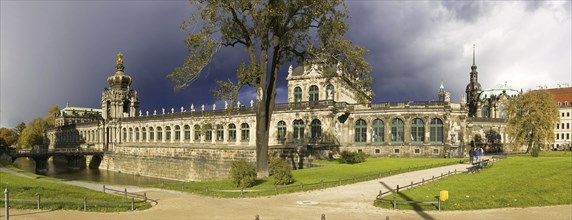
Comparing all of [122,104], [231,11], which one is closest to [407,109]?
[231,11]

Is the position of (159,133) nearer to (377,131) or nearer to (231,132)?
(231,132)

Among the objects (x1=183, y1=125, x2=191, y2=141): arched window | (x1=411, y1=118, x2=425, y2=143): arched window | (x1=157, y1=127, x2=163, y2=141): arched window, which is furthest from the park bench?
(x1=157, y1=127, x2=163, y2=141): arched window

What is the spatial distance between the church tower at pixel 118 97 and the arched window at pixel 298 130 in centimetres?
5808

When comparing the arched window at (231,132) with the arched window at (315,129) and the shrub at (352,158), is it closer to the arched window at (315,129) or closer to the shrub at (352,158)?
the arched window at (315,129)

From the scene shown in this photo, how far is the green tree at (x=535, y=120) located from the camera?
60.3 m

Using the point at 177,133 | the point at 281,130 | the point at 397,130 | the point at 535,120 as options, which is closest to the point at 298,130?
the point at 281,130

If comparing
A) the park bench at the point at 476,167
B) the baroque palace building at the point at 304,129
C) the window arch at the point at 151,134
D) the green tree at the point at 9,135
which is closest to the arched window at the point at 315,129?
the baroque palace building at the point at 304,129

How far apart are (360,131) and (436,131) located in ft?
33.5

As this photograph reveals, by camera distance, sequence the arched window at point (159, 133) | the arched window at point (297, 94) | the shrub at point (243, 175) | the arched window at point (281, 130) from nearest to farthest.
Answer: the shrub at point (243, 175) < the arched window at point (281, 130) < the arched window at point (297, 94) < the arched window at point (159, 133)

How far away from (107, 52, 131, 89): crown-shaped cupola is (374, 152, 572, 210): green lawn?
3614 inches

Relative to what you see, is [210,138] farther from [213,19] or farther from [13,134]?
[13,134]

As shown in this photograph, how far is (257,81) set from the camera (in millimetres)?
29625

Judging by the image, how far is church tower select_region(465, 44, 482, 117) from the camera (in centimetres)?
9981

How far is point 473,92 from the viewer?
107m
